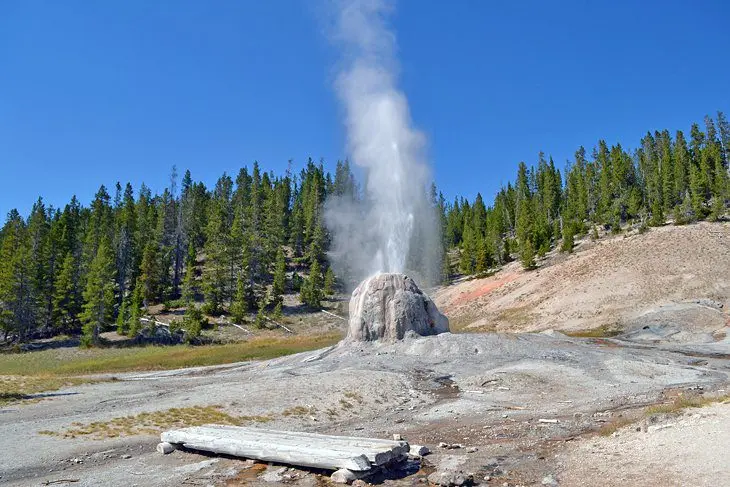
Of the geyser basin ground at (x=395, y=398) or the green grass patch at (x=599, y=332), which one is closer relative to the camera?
the geyser basin ground at (x=395, y=398)

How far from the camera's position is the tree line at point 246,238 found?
74.1 m

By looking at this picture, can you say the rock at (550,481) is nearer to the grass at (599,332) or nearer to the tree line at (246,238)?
the grass at (599,332)

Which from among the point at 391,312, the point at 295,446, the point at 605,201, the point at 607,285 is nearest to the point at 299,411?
the point at 295,446

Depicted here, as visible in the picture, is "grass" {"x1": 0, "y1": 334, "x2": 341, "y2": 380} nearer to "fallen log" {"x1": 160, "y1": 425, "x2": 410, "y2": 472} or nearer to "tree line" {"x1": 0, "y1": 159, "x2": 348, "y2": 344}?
"tree line" {"x1": 0, "y1": 159, "x2": 348, "y2": 344}

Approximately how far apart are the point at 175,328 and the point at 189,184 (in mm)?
89625

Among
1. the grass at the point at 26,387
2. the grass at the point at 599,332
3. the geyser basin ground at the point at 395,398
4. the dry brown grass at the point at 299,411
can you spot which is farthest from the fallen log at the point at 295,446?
the grass at the point at 599,332

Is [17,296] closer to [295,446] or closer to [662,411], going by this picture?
[295,446]

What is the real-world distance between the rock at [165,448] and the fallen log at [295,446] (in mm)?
109

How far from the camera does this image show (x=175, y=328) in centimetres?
6612

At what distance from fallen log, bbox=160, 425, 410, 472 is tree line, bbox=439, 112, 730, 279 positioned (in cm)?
7637

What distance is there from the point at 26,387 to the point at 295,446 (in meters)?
26.1

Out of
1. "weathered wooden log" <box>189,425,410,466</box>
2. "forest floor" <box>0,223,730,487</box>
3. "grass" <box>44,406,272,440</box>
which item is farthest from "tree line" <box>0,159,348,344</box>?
"weathered wooden log" <box>189,425,410,466</box>

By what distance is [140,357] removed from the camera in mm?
52312

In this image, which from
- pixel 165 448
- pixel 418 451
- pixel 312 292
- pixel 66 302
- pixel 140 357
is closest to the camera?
pixel 418 451
